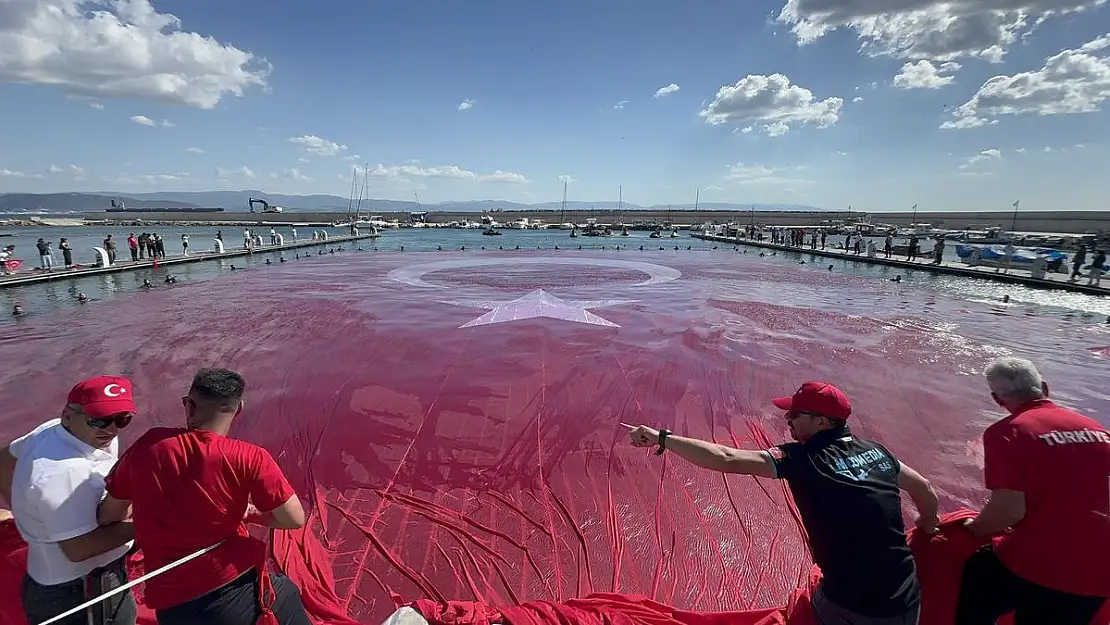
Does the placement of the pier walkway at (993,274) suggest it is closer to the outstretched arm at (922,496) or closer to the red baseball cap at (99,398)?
the outstretched arm at (922,496)

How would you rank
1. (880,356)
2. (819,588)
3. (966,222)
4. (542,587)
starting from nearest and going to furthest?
(819,588), (542,587), (880,356), (966,222)

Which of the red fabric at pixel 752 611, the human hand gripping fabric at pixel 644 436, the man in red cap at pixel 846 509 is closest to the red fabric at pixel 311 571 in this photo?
the red fabric at pixel 752 611

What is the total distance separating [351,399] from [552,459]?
386cm

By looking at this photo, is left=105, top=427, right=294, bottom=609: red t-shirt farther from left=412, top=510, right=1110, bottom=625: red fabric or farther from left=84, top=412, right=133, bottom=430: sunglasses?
left=412, top=510, right=1110, bottom=625: red fabric

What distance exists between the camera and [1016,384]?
2.81 m

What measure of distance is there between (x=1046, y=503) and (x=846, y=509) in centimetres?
108

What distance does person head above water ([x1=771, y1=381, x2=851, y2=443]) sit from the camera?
8.78ft

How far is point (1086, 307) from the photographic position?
18.0 m

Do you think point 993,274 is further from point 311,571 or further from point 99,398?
point 99,398

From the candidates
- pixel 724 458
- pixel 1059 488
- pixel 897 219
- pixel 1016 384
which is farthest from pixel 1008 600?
pixel 897 219

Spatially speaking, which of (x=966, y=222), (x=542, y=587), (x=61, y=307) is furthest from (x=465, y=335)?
(x=966, y=222)

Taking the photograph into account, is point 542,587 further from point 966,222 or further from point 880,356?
point 966,222

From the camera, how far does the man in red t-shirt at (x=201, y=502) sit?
239cm

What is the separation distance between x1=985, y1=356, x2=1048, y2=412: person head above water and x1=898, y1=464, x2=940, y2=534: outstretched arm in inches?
23.7
